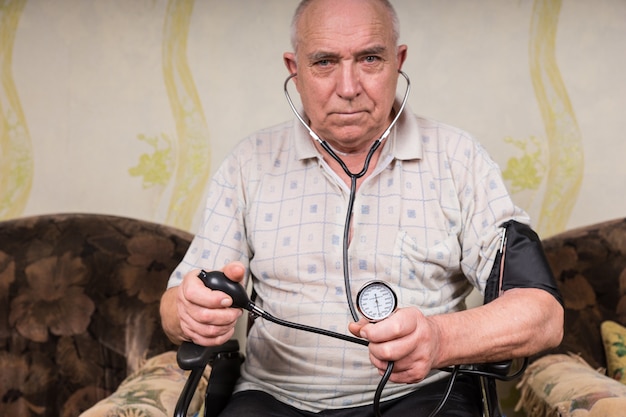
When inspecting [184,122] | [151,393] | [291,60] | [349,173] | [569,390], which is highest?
[291,60]

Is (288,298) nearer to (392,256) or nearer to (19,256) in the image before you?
(392,256)

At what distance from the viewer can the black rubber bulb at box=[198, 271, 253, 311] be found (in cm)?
149

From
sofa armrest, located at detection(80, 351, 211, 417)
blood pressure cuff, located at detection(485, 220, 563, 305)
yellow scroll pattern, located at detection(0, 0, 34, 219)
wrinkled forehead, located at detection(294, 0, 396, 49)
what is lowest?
sofa armrest, located at detection(80, 351, 211, 417)

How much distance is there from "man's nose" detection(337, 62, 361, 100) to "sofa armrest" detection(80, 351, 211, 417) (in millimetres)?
758

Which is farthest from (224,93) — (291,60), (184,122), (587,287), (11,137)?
(587,287)

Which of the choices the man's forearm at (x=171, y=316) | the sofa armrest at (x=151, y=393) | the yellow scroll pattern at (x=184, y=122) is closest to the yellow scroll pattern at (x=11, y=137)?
the yellow scroll pattern at (x=184, y=122)

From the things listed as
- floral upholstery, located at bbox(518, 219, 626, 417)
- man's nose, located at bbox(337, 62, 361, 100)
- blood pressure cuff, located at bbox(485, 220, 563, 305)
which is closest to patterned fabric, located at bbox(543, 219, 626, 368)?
floral upholstery, located at bbox(518, 219, 626, 417)

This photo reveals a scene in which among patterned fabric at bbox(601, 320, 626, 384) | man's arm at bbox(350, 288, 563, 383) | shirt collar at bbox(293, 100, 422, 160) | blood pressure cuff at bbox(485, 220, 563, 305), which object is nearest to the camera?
man's arm at bbox(350, 288, 563, 383)

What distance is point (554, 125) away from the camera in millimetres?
2402

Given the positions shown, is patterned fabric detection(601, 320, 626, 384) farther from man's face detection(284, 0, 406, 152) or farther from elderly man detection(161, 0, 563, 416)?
man's face detection(284, 0, 406, 152)

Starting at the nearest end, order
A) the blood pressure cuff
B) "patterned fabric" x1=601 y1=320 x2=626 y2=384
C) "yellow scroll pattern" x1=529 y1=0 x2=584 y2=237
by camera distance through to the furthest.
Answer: the blood pressure cuff < "patterned fabric" x1=601 y1=320 x2=626 y2=384 < "yellow scroll pattern" x1=529 y1=0 x2=584 y2=237

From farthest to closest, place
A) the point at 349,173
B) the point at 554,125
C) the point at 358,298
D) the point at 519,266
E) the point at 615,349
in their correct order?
the point at 554,125
the point at 615,349
the point at 349,173
the point at 519,266
the point at 358,298

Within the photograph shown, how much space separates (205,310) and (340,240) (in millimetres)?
402

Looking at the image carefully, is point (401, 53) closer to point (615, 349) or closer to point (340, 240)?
point (340, 240)
